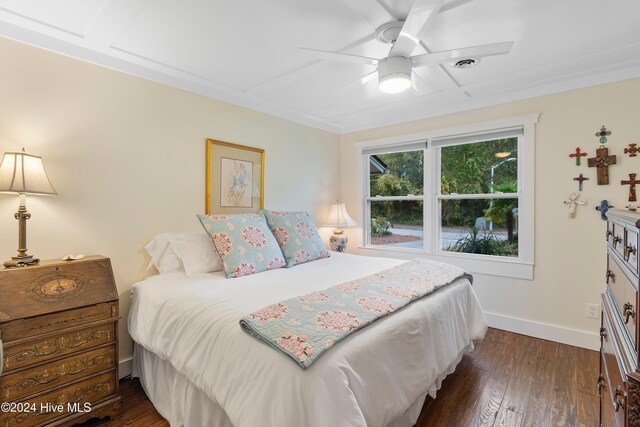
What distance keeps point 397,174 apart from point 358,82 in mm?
1530

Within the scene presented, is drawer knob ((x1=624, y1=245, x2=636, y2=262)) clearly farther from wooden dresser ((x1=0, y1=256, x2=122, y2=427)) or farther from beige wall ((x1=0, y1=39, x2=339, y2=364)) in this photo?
beige wall ((x1=0, y1=39, x2=339, y2=364))

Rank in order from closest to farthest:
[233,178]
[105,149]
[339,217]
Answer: [105,149] → [233,178] → [339,217]

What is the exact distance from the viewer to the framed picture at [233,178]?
2.84 metres

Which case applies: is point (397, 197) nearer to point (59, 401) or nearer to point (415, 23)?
point (415, 23)

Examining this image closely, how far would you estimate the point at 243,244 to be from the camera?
231 cm

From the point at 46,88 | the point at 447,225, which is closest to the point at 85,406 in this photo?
the point at 46,88

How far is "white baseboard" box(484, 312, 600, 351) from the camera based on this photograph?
2633 millimetres

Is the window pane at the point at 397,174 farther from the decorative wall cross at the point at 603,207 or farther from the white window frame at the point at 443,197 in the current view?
the decorative wall cross at the point at 603,207

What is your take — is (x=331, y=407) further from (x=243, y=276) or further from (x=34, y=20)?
(x=34, y=20)

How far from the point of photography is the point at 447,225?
3.55 metres

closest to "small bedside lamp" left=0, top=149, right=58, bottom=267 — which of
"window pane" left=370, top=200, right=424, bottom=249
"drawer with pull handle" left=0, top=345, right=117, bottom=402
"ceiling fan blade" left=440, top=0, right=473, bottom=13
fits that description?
Result: "drawer with pull handle" left=0, top=345, right=117, bottom=402

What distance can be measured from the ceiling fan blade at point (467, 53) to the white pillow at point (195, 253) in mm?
1966

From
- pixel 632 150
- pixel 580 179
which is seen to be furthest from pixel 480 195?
pixel 632 150

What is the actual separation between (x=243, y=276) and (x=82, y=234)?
1125mm
